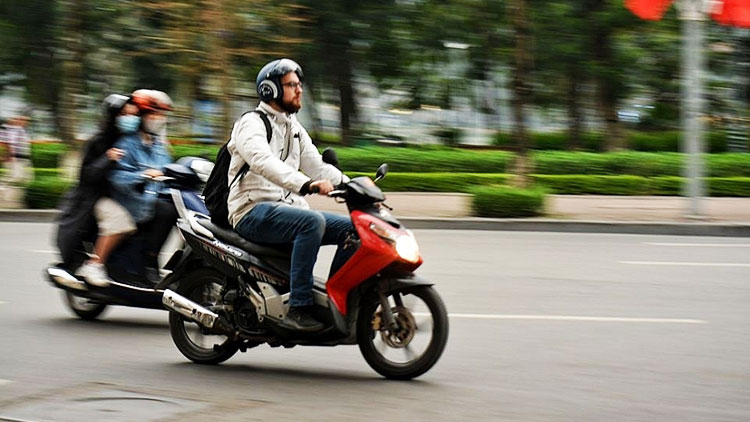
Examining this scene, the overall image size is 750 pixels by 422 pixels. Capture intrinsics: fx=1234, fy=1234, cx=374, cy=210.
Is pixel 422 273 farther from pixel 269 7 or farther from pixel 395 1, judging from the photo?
pixel 395 1

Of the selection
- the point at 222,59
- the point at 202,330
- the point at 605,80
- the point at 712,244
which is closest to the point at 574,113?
the point at 605,80

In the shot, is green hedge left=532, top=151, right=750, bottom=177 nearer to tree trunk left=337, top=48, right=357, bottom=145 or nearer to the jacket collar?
tree trunk left=337, top=48, right=357, bottom=145

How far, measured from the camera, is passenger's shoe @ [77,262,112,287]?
28.9 feet

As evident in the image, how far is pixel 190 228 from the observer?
720 cm

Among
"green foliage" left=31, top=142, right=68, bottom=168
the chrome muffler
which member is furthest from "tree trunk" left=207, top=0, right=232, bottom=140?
"green foliage" left=31, top=142, right=68, bottom=168

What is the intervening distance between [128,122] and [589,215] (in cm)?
1045

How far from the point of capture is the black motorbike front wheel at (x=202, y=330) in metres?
7.19

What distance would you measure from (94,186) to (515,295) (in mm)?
3494

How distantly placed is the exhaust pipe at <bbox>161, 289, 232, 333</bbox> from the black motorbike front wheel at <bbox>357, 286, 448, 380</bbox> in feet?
2.88

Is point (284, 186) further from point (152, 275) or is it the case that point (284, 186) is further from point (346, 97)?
point (346, 97)

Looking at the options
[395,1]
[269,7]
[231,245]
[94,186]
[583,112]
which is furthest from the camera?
[583,112]

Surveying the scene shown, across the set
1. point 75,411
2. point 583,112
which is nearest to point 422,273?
point 75,411

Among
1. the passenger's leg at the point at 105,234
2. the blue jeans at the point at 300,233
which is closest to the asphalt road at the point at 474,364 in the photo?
the passenger's leg at the point at 105,234

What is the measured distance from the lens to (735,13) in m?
19.9
